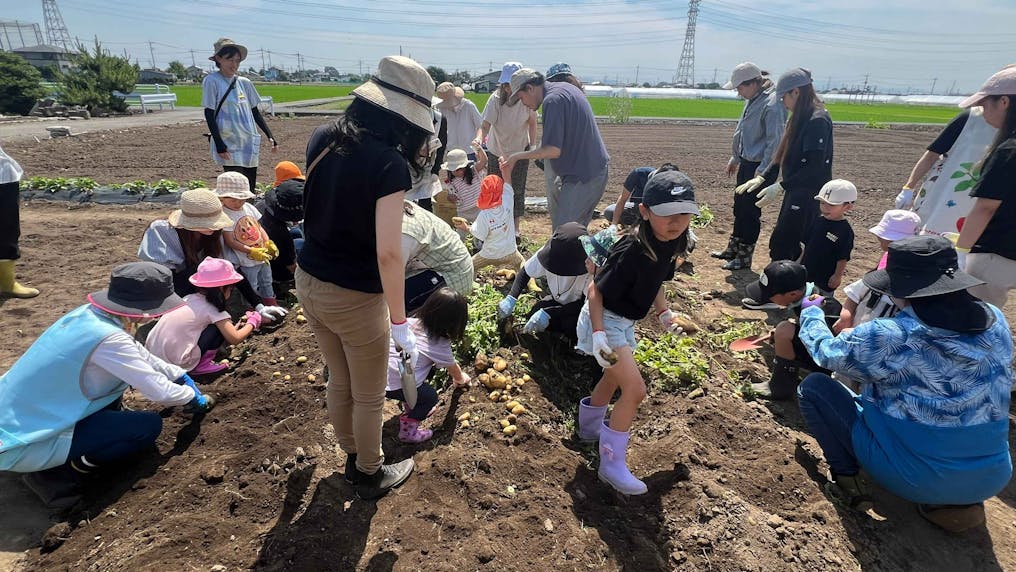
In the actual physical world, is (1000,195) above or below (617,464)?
above

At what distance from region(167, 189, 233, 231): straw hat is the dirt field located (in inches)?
42.2

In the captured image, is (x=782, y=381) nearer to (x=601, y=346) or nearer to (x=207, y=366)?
(x=601, y=346)

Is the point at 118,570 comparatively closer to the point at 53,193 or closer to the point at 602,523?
the point at 602,523

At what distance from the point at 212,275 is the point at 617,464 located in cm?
314

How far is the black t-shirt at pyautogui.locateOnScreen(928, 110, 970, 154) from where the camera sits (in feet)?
14.2

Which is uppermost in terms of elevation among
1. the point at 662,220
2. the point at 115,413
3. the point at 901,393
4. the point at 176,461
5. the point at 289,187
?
the point at 662,220

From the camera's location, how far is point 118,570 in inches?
91.4

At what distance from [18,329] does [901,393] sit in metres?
6.46

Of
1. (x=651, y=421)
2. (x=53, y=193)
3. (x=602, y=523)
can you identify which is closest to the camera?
(x=602, y=523)

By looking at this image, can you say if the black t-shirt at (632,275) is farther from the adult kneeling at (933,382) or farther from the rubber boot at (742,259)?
the rubber boot at (742,259)

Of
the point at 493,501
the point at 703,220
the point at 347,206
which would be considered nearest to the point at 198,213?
the point at 347,206

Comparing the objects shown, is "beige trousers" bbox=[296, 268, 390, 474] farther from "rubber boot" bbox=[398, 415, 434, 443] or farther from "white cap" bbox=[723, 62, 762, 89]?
"white cap" bbox=[723, 62, 762, 89]

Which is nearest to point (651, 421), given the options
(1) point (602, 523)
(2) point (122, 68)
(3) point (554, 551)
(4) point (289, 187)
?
(1) point (602, 523)

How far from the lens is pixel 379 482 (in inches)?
108
